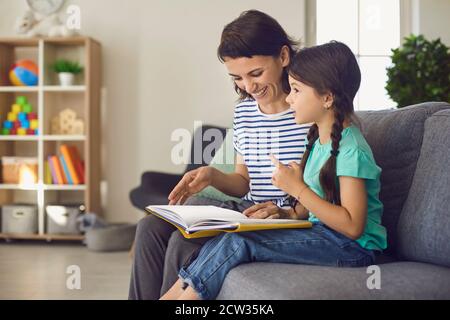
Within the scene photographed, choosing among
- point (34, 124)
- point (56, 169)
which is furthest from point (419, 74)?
point (34, 124)

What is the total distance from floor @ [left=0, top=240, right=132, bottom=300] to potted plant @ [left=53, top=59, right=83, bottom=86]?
1.20m

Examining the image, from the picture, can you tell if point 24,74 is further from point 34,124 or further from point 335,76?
point 335,76

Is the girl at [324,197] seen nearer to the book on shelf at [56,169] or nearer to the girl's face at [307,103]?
the girl's face at [307,103]

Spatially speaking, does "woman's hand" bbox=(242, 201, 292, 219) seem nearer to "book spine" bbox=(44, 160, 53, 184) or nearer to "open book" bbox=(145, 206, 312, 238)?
"open book" bbox=(145, 206, 312, 238)

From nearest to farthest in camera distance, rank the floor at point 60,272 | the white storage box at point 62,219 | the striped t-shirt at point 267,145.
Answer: the striped t-shirt at point 267,145 < the floor at point 60,272 < the white storage box at point 62,219

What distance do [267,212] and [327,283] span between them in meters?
0.39

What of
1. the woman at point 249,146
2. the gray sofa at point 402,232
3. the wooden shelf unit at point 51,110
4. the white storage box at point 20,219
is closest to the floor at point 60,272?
the white storage box at point 20,219

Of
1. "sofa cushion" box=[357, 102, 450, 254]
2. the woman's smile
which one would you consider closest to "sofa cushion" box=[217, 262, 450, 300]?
"sofa cushion" box=[357, 102, 450, 254]

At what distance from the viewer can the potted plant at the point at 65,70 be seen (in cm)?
456

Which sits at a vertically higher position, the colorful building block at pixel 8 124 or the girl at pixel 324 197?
the colorful building block at pixel 8 124

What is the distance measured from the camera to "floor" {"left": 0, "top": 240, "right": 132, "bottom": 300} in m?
2.97

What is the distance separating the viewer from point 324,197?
158cm

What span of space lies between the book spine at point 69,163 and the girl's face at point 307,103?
3.17 meters
